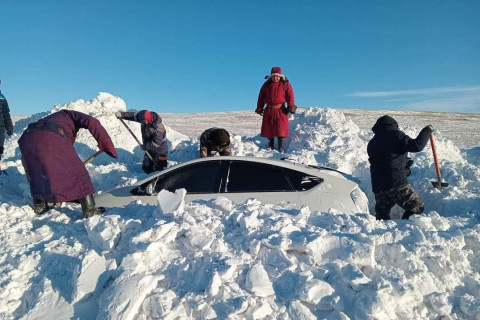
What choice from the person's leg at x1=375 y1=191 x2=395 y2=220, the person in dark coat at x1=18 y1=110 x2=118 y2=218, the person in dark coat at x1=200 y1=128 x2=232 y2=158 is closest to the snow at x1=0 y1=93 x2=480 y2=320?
the person in dark coat at x1=18 y1=110 x2=118 y2=218

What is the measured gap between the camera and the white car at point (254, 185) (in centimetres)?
409

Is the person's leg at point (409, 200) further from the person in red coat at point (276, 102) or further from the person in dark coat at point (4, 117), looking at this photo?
the person in dark coat at point (4, 117)

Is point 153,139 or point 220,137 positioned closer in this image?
point 220,137

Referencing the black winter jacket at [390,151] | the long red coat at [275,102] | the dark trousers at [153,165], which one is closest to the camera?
the black winter jacket at [390,151]

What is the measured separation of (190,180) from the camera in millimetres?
4344

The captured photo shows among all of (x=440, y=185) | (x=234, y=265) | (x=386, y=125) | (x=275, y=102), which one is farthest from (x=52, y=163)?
(x=440, y=185)

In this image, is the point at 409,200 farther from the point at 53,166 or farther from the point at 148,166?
the point at 148,166

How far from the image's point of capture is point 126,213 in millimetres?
3777

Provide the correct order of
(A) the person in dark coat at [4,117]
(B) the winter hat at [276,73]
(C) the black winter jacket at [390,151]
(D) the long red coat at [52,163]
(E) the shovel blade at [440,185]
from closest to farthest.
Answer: (D) the long red coat at [52,163]
(C) the black winter jacket at [390,151]
(E) the shovel blade at [440,185]
(A) the person in dark coat at [4,117]
(B) the winter hat at [276,73]

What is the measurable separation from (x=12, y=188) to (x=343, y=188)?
17.1ft

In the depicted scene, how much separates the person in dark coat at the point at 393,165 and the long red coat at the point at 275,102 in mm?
3643

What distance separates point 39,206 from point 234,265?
2.86 meters

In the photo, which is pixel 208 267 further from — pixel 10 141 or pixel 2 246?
pixel 10 141

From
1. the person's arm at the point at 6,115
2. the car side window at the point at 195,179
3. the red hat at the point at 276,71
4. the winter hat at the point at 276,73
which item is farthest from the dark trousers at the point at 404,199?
the person's arm at the point at 6,115
